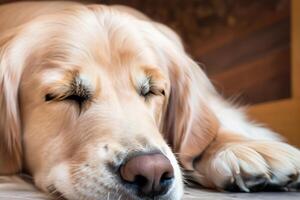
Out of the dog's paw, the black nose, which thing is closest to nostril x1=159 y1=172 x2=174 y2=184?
the black nose

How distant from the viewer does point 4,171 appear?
2.12 metres

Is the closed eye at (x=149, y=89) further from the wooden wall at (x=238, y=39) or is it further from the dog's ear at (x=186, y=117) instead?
the wooden wall at (x=238, y=39)

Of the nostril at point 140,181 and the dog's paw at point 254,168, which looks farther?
the dog's paw at point 254,168

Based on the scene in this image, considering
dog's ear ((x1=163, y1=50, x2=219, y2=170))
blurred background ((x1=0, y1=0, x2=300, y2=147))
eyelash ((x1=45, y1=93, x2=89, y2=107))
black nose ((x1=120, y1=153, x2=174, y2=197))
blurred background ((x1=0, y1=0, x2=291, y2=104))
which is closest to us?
black nose ((x1=120, y1=153, x2=174, y2=197))

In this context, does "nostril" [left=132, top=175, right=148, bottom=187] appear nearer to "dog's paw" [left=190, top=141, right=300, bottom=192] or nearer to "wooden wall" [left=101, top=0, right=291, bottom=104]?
"dog's paw" [left=190, top=141, right=300, bottom=192]

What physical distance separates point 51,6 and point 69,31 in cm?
37

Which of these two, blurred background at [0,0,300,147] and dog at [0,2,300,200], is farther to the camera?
blurred background at [0,0,300,147]

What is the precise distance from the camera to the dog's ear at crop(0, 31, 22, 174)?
6.84 ft

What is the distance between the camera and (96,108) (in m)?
1.96

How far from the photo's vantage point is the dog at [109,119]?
177 centimetres

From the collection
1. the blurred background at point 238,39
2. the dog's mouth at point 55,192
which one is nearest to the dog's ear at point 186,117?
the dog's mouth at point 55,192

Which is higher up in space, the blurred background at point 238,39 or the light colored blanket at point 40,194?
the blurred background at point 238,39

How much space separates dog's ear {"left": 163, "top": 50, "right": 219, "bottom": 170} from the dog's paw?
0.17m

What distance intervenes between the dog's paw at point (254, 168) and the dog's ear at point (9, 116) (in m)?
0.62
